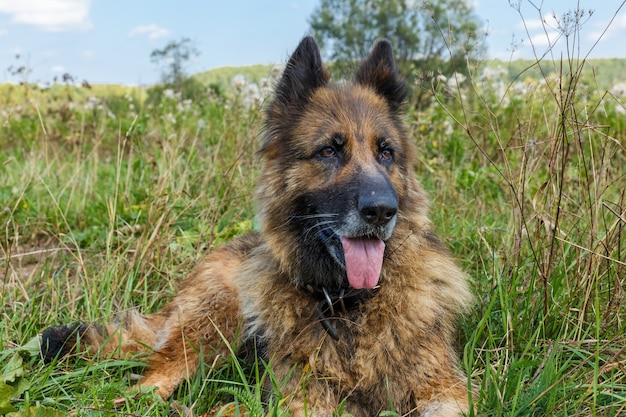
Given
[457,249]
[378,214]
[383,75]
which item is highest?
[383,75]

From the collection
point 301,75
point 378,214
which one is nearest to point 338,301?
point 378,214

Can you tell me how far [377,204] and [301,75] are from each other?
3.43ft

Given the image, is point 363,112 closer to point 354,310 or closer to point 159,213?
point 354,310

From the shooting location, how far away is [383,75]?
321 cm

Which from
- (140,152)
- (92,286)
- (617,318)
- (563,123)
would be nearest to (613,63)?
(563,123)

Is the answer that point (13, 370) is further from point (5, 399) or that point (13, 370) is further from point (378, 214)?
point (378, 214)

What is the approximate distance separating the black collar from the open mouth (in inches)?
4.1

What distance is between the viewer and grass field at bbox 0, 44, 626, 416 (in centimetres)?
239

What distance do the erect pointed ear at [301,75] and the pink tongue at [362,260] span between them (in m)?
0.94

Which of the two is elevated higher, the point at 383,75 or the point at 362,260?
the point at 383,75

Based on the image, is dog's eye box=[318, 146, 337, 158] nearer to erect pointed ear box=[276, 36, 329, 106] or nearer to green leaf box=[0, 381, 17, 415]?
erect pointed ear box=[276, 36, 329, 106]

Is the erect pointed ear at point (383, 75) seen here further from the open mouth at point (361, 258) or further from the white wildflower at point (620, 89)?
the white wildflower at point (620, 89)

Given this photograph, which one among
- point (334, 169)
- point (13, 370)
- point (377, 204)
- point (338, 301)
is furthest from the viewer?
point (334, 169)

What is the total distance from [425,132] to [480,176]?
4.27 ft
